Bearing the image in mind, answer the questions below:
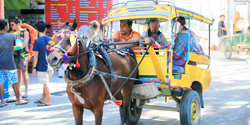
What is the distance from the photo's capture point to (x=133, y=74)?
17.1 ft

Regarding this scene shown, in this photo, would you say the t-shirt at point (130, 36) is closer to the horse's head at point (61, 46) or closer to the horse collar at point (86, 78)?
the horse collar at point (86, 78)

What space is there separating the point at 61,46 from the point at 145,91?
1891 mm

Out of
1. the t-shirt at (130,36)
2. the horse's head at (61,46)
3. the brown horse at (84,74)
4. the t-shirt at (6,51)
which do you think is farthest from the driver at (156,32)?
the t-shirt at (6,51)

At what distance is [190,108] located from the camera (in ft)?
17.1

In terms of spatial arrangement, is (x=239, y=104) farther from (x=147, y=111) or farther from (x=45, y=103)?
(x=45, y=103)

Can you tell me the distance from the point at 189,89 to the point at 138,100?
97cm

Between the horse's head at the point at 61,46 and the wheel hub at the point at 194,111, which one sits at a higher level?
the horse's head at the point at 61,46

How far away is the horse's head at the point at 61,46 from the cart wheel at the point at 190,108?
225cm

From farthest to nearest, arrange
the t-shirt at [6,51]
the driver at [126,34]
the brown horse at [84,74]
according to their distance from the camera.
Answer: the t-shirt at [6,51] → the driver at [126,34] → the brown horse at [84,74]

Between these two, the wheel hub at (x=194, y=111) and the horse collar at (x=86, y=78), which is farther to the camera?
the wheel hub at (x=194, y=111)

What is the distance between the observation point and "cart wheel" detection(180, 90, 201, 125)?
203 inches

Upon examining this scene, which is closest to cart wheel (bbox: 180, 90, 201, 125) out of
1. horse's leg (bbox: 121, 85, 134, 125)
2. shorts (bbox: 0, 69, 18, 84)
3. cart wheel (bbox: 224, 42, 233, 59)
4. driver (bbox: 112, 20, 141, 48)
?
horse's leg (bbox: 121, 85, 134, 125)

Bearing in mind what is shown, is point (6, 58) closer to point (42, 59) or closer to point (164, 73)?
point (42, 59)

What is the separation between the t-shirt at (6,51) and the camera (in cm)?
729
